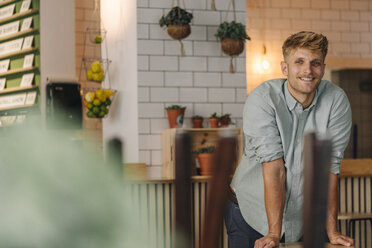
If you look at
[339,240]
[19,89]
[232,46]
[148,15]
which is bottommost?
[339,240]

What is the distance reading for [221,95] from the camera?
14.4 feet

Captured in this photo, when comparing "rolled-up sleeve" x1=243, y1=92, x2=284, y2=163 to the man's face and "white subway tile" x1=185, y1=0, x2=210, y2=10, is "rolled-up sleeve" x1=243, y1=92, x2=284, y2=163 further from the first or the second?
"white subway tile" x1=185, y1=0, x2=210, y2=10

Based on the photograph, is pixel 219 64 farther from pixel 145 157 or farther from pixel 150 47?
pixel 145 157

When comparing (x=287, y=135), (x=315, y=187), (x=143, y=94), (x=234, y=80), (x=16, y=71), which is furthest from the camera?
(x=16, y=71)

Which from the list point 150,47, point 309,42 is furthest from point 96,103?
point 309,42

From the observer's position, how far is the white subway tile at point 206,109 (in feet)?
14.2

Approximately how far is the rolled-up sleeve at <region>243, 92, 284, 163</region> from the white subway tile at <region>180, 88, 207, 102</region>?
8.85 feet

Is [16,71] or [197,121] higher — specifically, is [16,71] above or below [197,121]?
above

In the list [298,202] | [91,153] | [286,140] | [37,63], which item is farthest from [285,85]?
[37,63]

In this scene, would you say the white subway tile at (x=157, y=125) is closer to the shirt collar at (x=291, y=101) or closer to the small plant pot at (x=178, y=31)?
the small plant pot at (x=178, y=31)

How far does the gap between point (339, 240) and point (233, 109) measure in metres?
2.92

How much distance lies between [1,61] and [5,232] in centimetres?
563

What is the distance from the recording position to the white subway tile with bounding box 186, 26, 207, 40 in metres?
4.32

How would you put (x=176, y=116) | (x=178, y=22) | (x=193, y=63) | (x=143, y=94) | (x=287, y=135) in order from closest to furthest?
(x=287, y=135)
(x=178, y=22)
(x=176, y=116)
(x=143, y=94)
(x=193, y=63)
